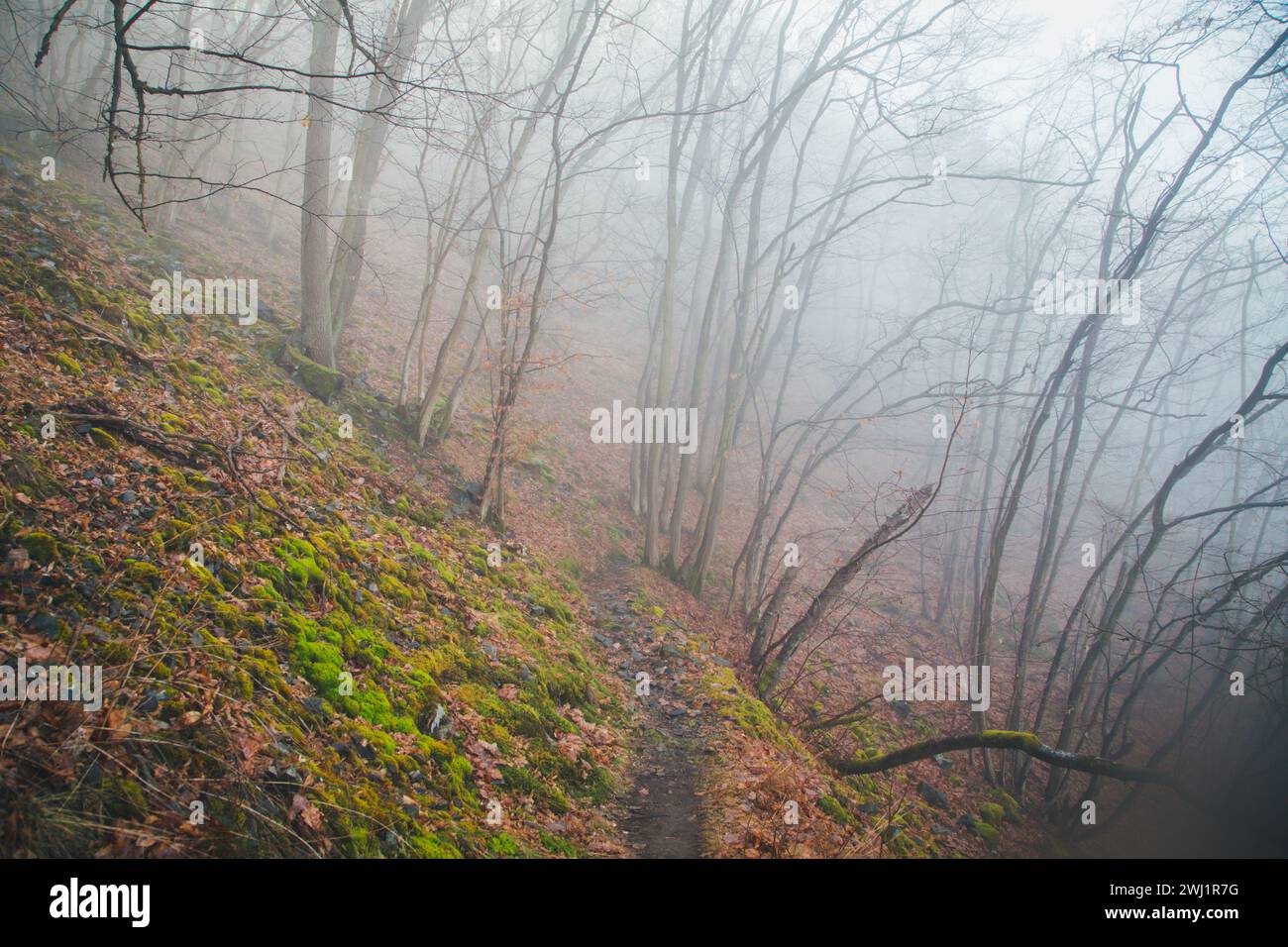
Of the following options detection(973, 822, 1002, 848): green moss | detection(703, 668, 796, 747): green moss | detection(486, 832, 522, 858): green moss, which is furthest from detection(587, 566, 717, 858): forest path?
detection(973, 822, 1002, 848): green moss

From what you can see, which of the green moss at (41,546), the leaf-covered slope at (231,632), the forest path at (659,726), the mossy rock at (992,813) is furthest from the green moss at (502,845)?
the mossy rock at (992,813)

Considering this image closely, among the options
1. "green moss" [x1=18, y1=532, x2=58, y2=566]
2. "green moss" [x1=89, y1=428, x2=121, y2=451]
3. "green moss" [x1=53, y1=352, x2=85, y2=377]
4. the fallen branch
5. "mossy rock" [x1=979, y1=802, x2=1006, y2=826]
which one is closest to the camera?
"green moss" [x1=18, y1=532, x2=58, y2=566]

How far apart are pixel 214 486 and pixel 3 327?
2.09 meters

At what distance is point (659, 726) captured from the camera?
6219mm

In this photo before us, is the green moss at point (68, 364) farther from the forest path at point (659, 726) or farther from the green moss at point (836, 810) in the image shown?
the green moss at point (836, 810)

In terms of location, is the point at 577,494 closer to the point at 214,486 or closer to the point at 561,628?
the point at 561,628

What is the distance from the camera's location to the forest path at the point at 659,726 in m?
4.49

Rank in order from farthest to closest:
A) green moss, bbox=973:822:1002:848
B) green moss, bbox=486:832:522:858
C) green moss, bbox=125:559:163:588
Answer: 1. green moss, bbox=973:822:1002:848
2. green moss, bbox=486:832:522:858
3. green moss, bbox=125:559:163:588

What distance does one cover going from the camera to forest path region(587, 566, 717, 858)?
4492mm

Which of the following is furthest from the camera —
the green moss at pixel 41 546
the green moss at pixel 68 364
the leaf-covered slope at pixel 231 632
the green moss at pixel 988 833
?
the green moss at pixel 988 833

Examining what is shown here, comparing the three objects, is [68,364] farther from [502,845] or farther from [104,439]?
[502,845]

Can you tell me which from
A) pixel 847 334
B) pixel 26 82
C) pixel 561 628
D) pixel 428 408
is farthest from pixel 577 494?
pixel 847 334

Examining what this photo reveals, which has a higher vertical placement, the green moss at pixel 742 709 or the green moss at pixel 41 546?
the green moss at pixel 41 546

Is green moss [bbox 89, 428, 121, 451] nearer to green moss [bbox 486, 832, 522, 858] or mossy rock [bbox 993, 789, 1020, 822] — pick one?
green moss [bbox 486, 832, 522, 858]
